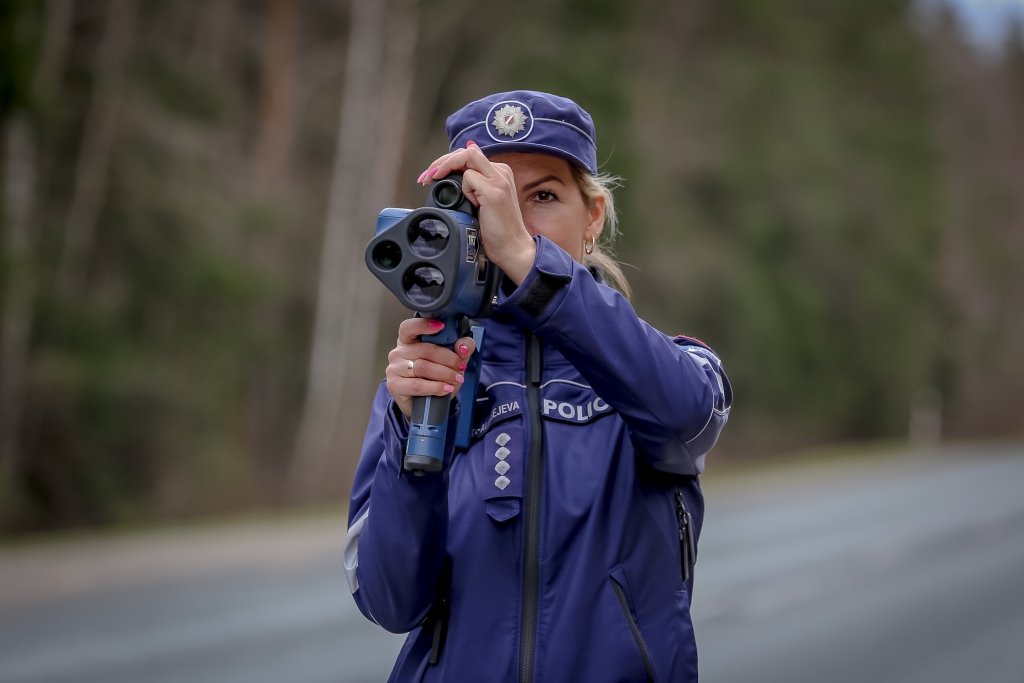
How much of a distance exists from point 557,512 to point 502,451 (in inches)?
5.4

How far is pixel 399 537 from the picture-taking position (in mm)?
1771

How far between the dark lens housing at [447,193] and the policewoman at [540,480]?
21 mm

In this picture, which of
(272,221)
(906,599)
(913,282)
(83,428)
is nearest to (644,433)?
(906,599)

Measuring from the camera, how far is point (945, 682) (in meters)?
6.10

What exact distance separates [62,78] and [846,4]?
25529 millimetres

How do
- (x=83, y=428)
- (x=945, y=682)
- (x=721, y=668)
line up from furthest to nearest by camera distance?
(x=83, y=428) → (x=721, y=668) → (x=945, y=682)

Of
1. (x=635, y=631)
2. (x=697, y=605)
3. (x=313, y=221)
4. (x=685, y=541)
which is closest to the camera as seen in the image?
(x=635, y=631)

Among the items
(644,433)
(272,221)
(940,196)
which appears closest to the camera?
(644,433)

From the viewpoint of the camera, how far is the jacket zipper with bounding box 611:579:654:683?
1734 mm

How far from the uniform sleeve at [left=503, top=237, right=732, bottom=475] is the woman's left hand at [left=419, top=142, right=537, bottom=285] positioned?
27 mm

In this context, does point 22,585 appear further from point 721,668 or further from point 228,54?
point 228,54

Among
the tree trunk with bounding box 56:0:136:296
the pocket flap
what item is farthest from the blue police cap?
the tree trunk with bounding box 56:0:136:296

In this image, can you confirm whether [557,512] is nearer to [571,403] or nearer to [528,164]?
[571,403]

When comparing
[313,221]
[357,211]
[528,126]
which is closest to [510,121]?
[528,126]
